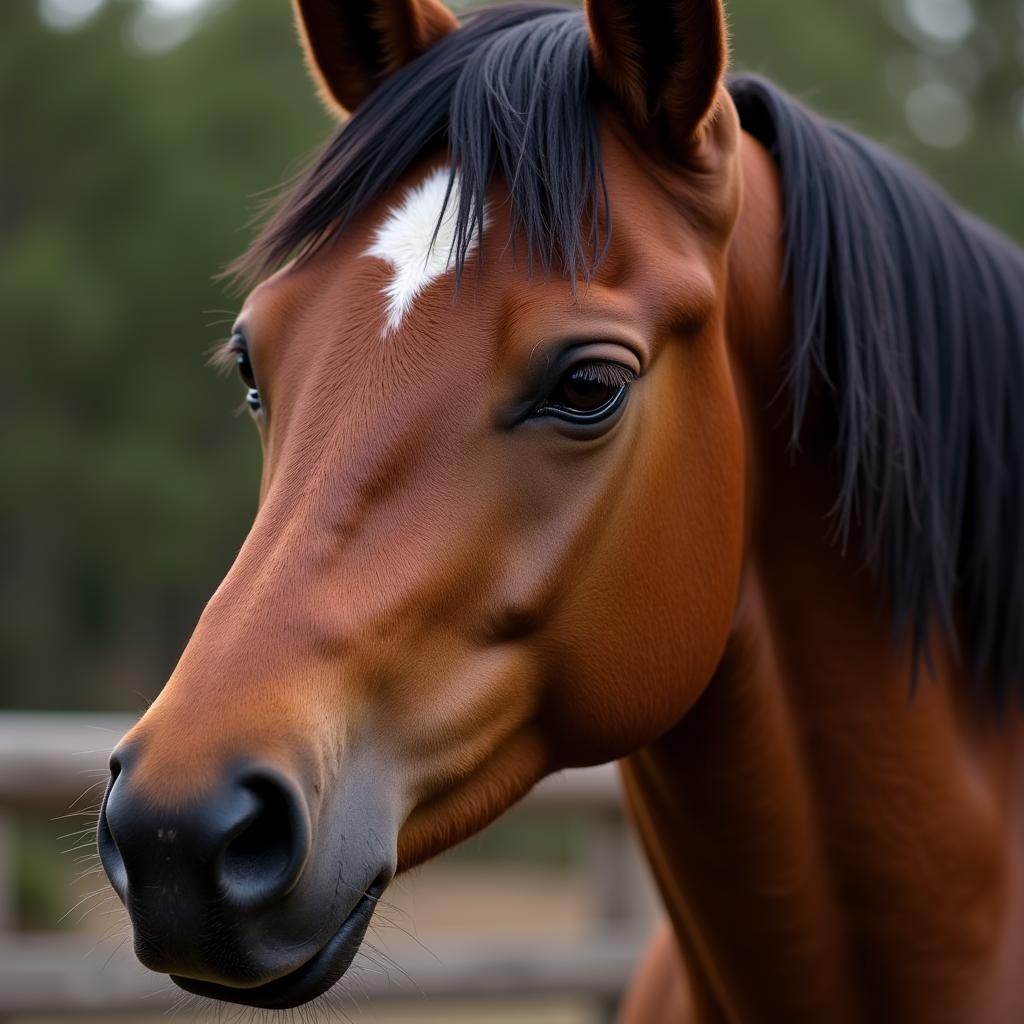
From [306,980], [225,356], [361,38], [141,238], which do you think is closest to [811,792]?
[306,980]

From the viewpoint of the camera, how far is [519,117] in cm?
150

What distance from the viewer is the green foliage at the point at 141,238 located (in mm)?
15148

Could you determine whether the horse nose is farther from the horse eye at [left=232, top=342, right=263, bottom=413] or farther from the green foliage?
the green foliage

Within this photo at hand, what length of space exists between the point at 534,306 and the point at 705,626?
46 centimetres

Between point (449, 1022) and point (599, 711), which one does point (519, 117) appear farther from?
point (449, 1022)

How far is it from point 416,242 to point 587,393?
0.28 m

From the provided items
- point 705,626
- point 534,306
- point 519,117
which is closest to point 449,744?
point 705,626

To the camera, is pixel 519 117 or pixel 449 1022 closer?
pixel 519 117

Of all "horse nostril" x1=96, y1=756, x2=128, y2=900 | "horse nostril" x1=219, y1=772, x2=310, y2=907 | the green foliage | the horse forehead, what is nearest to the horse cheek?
the horse forehead

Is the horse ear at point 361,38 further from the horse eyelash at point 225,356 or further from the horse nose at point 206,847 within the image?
the horse nose at point 206,847

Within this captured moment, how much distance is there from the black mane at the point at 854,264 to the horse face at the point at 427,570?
0.19ft

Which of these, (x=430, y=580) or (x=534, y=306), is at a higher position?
(x=534, y=306)

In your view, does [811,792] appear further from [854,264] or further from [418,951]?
[418,951]

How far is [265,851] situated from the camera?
1.17m
